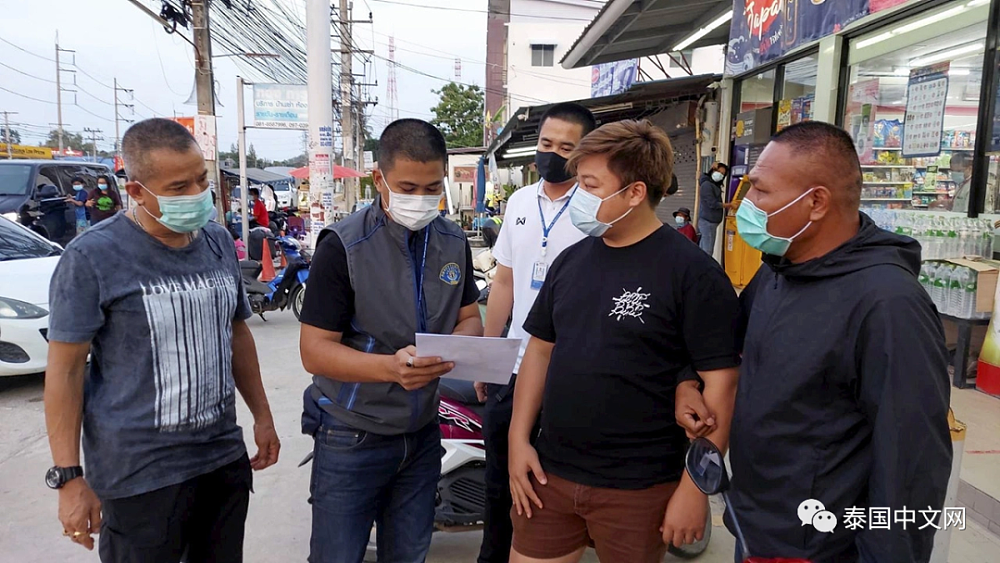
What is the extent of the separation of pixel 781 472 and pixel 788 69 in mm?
7590

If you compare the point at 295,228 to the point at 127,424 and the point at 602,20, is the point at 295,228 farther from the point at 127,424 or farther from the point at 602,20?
the point at 127,424

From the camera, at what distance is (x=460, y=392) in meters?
3.21

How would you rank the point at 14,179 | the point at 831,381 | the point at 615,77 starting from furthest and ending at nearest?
the point at 615,77 → the point at 14,179 → the point at 831,381

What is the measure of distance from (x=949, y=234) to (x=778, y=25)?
135 inches

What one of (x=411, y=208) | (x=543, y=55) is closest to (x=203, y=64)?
(x=411, y=208)

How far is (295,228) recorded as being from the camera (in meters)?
17.9

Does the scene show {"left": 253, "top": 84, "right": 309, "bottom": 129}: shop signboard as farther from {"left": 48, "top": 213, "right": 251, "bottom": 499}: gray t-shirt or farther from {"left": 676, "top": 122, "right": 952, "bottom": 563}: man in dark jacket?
{"left": 676, "top": 122, "right": 952, "bottom": 563}: man in dark jacket

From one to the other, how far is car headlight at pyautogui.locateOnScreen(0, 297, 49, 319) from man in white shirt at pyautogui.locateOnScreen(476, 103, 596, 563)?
14.5 feet

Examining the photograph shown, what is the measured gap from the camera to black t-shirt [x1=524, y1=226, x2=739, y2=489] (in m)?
1.74

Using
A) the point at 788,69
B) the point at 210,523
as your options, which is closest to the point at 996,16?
the point at 788,69

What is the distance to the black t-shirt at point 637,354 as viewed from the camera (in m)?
1.74

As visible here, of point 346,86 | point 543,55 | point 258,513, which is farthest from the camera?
point 543,55

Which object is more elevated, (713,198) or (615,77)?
(615,77)

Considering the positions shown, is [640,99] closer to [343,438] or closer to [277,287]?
[277,287]
